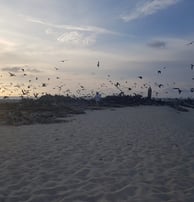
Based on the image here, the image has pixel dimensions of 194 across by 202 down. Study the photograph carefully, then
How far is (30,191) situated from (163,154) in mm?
5868

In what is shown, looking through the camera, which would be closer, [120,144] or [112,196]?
[112,196]

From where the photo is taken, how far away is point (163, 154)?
13.1 meters

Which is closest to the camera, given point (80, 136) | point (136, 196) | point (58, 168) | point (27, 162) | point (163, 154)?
point (136, 196)

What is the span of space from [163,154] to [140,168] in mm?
2616

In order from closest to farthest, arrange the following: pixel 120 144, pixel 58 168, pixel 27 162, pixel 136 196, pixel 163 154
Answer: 1. pixel 136 196
2. pixel 58 168
3. pixel 27 162
4. pixel 163 154
5. pixel 120 144

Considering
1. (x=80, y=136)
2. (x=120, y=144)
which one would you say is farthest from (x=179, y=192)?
(x=80, y=136)

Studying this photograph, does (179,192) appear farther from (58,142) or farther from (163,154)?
(58,142)

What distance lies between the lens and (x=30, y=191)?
27.3 feet

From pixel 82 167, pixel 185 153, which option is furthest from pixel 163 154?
pixel 82 167

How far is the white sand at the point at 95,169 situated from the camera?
8.20 metres


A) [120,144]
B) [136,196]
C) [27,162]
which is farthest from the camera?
[120,144]

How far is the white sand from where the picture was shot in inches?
323

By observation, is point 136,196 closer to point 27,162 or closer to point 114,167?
point 114,167

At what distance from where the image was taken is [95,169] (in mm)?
10438
